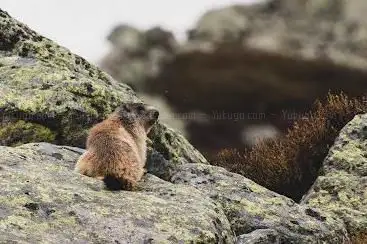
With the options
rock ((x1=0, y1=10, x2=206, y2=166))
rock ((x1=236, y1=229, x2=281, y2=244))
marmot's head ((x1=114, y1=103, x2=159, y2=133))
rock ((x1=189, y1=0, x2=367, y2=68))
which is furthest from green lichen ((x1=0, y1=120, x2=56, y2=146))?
rock ((x1=189, y1=0, x2=367, y2=68))

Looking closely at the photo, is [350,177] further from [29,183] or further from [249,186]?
[29,183]

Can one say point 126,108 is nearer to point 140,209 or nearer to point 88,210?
point 140,209

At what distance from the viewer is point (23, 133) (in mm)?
9906

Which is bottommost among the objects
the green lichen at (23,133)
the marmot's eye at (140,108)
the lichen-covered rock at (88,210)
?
the lichen-covered rock at (88,210)

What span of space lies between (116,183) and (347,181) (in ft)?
14.2

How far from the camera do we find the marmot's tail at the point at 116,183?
7613 millimetres

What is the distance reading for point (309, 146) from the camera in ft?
41.3

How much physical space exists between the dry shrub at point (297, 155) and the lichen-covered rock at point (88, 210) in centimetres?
408

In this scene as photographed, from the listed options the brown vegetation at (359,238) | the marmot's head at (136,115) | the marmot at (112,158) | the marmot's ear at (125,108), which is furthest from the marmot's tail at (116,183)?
the brown vegetation at (359,238)

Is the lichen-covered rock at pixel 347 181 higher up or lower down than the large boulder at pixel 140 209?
higher up

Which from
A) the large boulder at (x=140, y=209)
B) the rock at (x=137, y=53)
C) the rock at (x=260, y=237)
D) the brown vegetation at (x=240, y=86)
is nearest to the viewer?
the large boulder at (x=140, y=209)

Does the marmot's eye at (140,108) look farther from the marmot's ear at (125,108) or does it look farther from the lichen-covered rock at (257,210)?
the lichen-covered rock at (257,210)

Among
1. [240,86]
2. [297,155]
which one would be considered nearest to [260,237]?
[297,155]

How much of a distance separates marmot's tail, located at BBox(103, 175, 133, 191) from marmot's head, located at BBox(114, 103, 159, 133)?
2.02m
